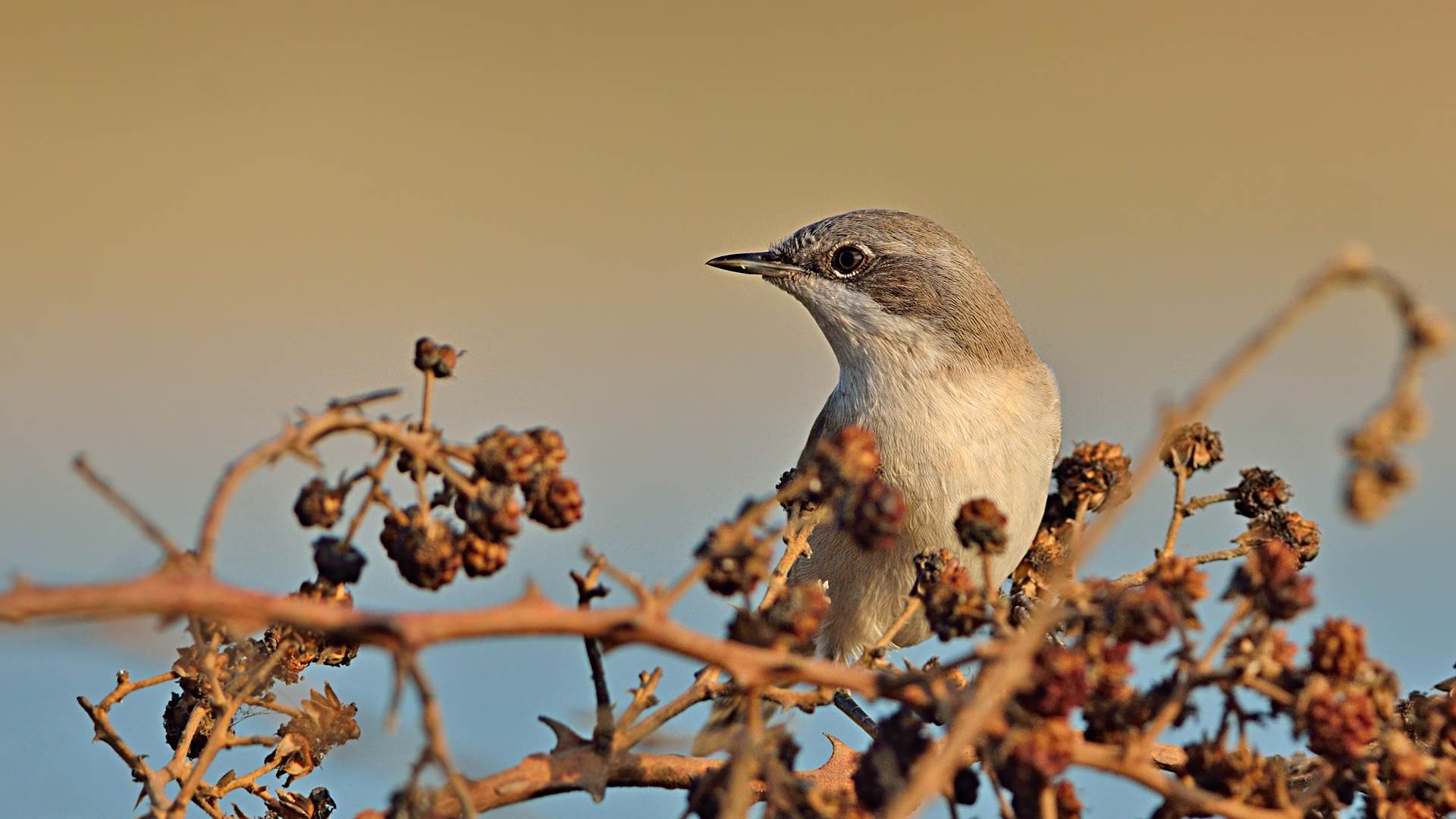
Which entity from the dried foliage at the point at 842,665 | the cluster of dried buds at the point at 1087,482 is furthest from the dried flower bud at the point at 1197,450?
the dried foliage at the point at 842,665

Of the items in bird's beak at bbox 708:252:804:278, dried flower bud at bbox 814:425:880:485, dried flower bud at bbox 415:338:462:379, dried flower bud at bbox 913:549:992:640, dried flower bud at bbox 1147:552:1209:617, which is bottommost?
dried flower bud at bbox 1147:552:1209:617

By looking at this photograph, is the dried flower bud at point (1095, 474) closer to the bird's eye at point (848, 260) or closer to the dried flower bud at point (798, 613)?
the dried flower bud at point (798, 613)

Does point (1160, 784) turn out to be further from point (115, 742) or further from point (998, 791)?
point (115, 742)

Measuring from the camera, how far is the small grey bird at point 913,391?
4.47 metres

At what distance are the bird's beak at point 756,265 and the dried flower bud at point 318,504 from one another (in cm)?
374

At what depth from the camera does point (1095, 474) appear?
305cm

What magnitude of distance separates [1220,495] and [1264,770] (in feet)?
4.92

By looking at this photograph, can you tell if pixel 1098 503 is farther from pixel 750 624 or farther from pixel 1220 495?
pixel 750 624

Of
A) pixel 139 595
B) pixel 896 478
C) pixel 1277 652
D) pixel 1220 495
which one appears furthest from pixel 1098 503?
pixel 139 595

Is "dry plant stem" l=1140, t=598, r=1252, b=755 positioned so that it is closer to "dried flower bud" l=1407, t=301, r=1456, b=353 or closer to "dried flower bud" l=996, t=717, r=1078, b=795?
"dried flower bud" l=996, t=717, r=1078, b=795

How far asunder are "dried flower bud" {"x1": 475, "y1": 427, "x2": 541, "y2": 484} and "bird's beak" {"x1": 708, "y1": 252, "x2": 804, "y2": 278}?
371cm

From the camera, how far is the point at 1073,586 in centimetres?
163

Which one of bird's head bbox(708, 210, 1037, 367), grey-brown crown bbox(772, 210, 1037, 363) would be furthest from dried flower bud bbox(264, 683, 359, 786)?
grey-brown crown bbox(772, 210, 1037, 363)

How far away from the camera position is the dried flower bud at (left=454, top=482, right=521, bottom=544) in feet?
5.46
